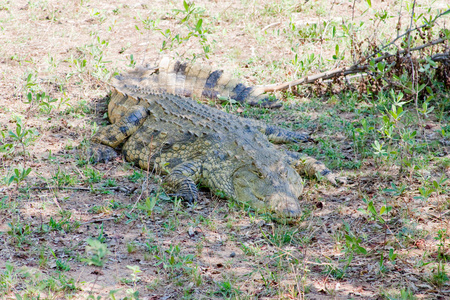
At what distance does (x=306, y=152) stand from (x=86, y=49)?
17.2 ft

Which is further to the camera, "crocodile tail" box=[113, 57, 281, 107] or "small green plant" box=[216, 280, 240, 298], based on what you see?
"crocodile tail" box=[113, 57, 281, 107]

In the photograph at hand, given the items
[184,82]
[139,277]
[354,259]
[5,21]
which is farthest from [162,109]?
[5,21]

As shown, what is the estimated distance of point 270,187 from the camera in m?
4.55

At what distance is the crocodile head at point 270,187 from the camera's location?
4.34m

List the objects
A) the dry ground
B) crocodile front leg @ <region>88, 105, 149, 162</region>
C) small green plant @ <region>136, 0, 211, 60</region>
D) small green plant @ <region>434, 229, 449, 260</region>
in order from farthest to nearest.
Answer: small green plant @ <region>136, 0, 211, 60</region>, crocodile front leg @ <region>88, 105, 149, 162</region>, small green plant @ <region>434, 229, 449, 260</region>, the dry ground

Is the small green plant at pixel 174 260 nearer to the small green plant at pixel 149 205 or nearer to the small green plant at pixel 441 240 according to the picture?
the small green plant at pixel 149 205

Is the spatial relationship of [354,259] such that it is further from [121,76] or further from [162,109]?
[121,76]

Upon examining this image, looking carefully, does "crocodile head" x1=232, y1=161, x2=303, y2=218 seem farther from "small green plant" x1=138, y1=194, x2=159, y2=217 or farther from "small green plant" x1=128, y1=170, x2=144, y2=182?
"small green plant" x1=128, y1=170, x2=144, y2=182

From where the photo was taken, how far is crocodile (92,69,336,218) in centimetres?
468

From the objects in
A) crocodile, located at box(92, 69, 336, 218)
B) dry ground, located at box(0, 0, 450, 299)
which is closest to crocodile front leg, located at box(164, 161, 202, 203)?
crocodile, located at box(92, 69, 336, 218)

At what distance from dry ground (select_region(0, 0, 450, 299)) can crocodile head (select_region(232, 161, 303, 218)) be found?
0.16 m

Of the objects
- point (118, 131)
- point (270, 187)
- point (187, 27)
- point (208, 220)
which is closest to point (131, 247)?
point (208, 220)

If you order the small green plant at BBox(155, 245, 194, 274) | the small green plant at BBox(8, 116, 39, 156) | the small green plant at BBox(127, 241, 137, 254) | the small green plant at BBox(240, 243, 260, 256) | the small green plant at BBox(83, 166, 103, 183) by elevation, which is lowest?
the small green plant at BBox(83, 166, 103, 183)

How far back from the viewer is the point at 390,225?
3955mm
